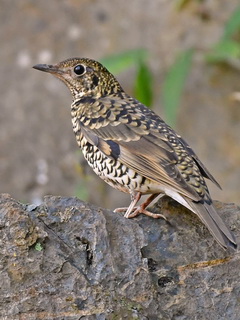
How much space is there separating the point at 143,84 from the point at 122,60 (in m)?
0.71

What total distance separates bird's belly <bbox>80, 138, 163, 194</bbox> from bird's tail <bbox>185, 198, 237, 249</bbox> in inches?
16.2

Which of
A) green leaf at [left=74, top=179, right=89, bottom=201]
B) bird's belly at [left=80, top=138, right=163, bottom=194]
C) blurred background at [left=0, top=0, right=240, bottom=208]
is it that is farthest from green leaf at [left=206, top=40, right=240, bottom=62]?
bird's belly at [left=80, top=138, right=163, bottom=194]

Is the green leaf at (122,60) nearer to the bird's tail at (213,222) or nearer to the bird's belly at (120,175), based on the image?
the bird's belly at (120,175)

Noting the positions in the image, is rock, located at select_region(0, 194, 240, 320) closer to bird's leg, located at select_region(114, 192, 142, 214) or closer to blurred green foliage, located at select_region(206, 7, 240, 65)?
bird's leg, located at select_region(114, 192, 142, 214)

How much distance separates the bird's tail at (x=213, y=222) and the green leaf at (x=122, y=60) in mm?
4668

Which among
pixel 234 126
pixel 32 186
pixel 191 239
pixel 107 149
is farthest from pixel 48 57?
pixel 191 239

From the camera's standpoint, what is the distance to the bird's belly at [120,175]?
6.28 meters

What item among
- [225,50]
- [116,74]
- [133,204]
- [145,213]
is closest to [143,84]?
[116,74]

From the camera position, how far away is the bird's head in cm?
716

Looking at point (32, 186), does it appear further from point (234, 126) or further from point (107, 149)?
point (107, 149)

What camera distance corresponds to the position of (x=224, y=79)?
12.4 metres

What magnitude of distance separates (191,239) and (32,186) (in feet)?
21.2

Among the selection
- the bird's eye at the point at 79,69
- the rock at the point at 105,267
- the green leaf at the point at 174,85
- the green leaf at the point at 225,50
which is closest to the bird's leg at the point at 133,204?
the rock at the point at 105,267

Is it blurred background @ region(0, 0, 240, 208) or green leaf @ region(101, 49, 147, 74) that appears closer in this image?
green leaf @ region(101, 49, 147, 74)
